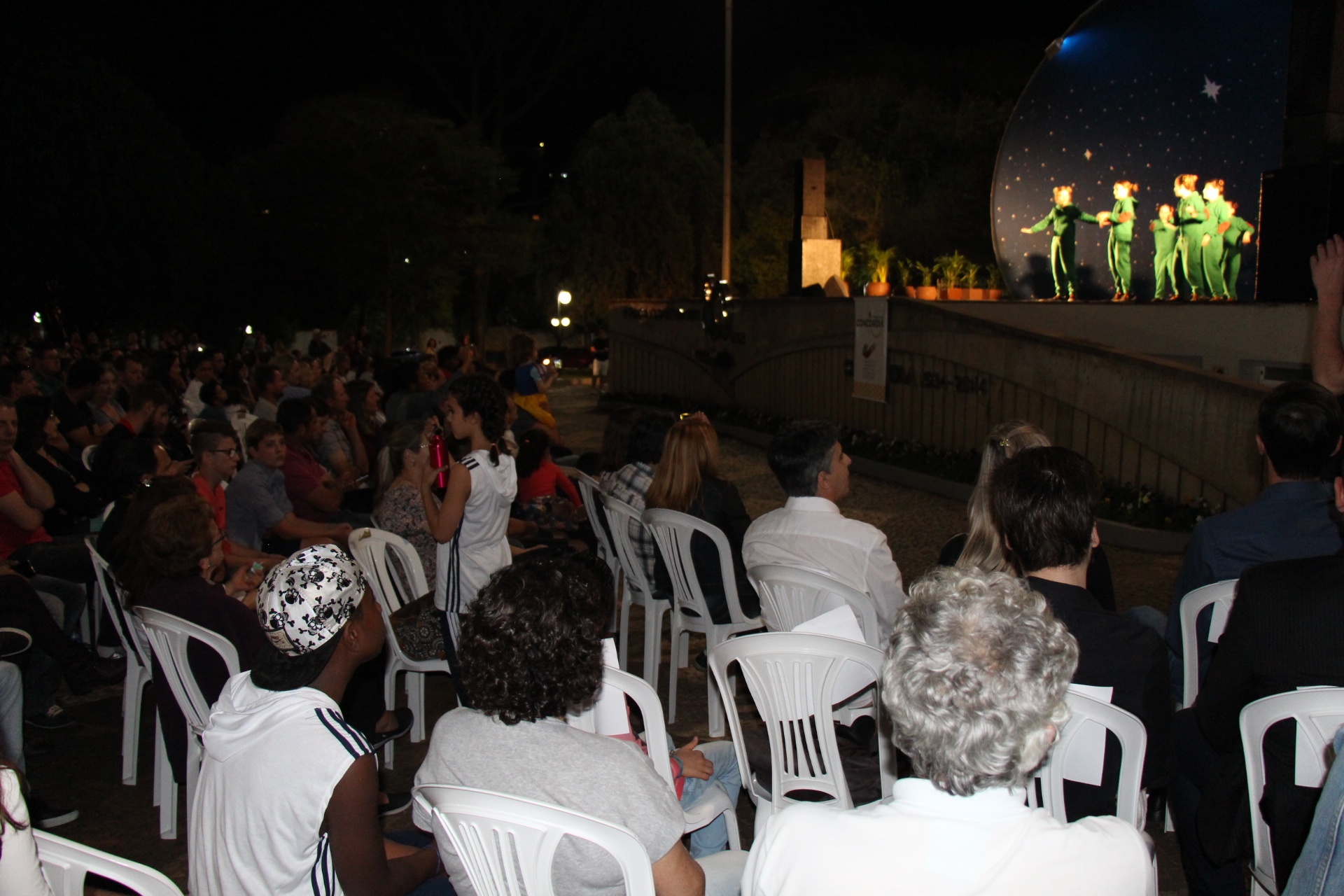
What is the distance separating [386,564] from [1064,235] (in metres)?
12.8

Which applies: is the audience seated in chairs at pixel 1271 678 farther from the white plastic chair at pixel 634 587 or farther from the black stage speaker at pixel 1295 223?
the black stage speaker at pixel 1295 223

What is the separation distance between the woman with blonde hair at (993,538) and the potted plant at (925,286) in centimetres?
1219

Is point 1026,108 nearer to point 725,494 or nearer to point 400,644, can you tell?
point 725,494

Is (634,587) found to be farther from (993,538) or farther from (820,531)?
(993,538)

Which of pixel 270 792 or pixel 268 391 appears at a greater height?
pixel 268 391

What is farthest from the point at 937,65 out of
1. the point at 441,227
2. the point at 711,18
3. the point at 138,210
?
the point at 138,210

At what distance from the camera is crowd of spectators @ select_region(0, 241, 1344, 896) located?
4.95 ft

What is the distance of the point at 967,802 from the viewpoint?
1.50 m

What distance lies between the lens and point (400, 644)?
4.09 meters

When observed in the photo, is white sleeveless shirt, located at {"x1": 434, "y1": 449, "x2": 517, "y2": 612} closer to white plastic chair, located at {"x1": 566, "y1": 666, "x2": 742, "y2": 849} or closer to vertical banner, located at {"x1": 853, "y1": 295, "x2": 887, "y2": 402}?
white plastic chair, located at {"x1": 566, "y1": 666, "x2": 742, "y2": 849}

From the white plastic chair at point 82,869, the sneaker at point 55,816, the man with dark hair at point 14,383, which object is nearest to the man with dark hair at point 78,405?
the man with dark hair at point 14,383

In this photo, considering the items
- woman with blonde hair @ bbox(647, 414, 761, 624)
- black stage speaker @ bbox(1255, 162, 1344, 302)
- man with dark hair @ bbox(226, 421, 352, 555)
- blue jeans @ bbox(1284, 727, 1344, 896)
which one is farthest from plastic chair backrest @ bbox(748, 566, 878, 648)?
black stage speaker @ bbox(1255, 162, 1344, 302)

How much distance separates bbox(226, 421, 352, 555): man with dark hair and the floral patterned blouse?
0.46 m

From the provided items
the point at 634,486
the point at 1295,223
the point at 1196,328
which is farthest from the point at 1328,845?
the point at 1196,328
